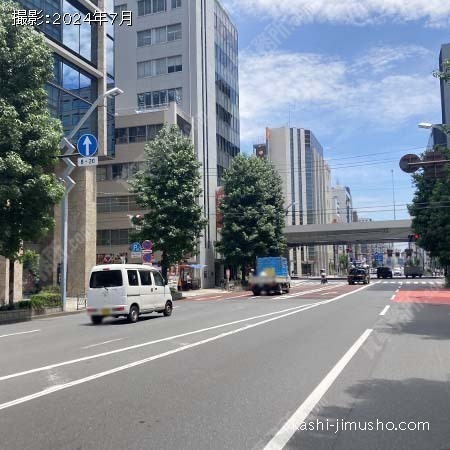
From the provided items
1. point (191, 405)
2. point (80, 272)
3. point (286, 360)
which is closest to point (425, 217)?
point (80, 272)

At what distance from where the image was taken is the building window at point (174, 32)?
181 ft

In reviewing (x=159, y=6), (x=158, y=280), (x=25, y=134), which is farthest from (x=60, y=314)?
(x=159, y=6)

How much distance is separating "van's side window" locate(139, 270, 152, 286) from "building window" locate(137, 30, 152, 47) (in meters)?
43.8

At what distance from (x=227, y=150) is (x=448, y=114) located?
81.4 ft

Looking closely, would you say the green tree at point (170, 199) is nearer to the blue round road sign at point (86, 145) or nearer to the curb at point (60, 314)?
the curb at point (60, 314)

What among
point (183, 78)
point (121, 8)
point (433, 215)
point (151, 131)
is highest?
point (121, 8)

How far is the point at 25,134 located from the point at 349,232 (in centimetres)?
6094

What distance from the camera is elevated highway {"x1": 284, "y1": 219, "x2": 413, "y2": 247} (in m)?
72.7

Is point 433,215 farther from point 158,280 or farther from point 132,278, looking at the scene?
point 132,278

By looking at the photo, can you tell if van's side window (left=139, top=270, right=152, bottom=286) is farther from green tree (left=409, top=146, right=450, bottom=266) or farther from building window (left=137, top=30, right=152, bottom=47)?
building window (left=137, top=30, right=152, bottom=47)

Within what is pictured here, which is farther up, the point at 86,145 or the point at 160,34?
the point at 160,34

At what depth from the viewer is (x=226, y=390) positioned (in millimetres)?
7387

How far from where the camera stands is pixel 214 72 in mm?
58531

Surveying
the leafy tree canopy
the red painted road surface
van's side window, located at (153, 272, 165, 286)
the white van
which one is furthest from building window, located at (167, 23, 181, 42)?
the white van
